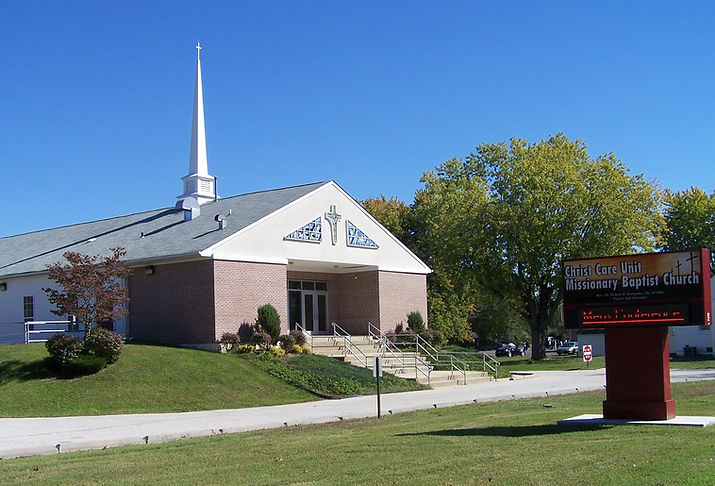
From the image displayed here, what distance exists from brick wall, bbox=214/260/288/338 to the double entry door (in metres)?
4.21

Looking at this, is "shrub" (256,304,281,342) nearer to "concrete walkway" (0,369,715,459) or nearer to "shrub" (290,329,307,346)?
"shrub" (290,329,307,346)

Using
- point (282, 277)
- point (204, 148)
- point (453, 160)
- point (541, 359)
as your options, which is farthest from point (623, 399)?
point (453, 160)

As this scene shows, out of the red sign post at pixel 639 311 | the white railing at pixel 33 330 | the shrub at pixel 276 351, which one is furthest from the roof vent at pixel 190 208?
the red sign post at pixel 639 311

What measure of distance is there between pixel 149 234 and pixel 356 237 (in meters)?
9.47

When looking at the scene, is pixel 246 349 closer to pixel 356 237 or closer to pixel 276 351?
pixel 276 351

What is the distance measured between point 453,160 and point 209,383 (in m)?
46.3

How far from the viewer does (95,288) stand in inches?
1024

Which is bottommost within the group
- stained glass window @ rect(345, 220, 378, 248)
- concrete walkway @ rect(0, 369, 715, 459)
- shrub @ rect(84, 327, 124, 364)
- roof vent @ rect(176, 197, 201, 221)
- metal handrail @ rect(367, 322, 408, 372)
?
concrete walkway @ rect(0, 369, 715, 459)

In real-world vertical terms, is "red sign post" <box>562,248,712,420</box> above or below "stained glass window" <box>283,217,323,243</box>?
below

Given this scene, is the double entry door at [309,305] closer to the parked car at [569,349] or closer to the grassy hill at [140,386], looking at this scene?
the grassy hill at [140,386]

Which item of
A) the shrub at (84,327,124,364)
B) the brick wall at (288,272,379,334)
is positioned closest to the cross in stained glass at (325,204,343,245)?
the brick wall at (288,272,379,334)

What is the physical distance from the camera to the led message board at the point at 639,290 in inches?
584

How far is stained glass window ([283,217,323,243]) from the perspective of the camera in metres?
34.7

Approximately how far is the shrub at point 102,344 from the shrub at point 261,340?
6235mm
